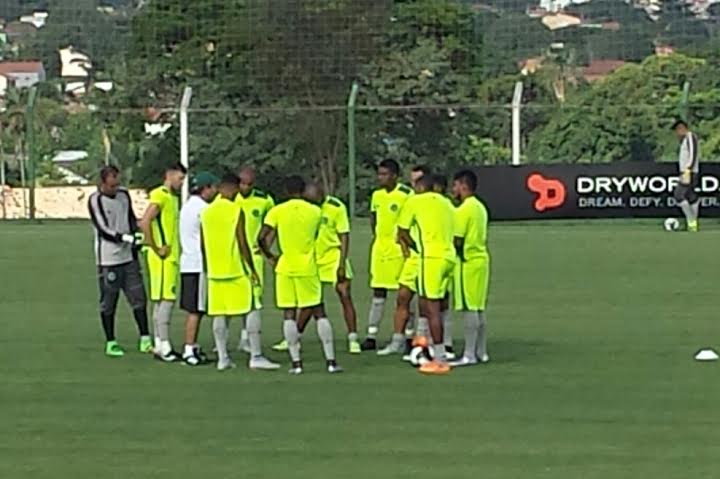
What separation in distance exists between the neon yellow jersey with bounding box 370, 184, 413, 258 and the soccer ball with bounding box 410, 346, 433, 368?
4.10 feet

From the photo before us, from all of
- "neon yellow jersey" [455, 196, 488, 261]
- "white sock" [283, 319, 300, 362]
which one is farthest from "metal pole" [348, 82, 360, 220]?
"white sock" [283, 319, 300, 362]

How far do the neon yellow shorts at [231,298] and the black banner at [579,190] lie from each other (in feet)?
60.9

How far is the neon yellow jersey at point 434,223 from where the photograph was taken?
15148 mm

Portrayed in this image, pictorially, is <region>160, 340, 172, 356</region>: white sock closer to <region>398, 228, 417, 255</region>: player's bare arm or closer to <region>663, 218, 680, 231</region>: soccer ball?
<region>398, 228, 417, 255</region>: player's bare arm

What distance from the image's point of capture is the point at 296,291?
14.9 metres

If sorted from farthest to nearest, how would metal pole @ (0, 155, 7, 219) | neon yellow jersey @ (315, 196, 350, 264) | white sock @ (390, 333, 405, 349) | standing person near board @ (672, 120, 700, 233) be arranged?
metal pole @ (0, 155, 7, 219)
standing person near board @ (672, 120, 700, 233)
white sock @ (390, 333, 405, 349)
neon yellow jersey @ (315, 196, 350, 264)

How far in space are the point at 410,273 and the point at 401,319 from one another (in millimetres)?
528

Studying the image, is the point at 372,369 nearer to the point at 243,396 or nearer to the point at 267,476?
the point at 243,396

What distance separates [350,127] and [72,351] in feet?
70.3

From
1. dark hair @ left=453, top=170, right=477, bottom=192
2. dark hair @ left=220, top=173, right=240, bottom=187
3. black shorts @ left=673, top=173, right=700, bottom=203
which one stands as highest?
dark hair @ left=220, top=173, right=240, bottom=187

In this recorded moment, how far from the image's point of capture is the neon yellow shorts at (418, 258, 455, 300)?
15.2 meters

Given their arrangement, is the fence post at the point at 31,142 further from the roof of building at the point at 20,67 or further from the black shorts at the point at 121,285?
the black shorts at the point at 121,285

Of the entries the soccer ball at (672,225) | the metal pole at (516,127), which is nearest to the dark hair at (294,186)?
the soccer ball at (672,225)

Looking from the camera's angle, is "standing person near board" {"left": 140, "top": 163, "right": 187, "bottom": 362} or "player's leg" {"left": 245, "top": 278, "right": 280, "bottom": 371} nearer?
"player's leg" {"left": 245, "top": 278, "right": 280, "bottom": 371}
